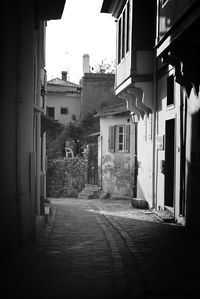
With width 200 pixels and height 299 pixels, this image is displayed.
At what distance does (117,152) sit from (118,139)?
0.69 metres

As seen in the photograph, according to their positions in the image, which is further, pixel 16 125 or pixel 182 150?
pixel 182 150

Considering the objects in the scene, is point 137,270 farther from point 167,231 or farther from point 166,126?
point 166,126

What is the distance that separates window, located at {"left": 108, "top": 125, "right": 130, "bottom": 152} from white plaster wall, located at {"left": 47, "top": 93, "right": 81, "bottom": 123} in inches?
659

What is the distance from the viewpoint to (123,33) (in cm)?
1870

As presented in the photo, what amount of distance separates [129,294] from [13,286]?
1.58 metres

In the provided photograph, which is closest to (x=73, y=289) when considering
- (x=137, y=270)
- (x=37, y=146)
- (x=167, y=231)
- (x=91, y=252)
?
(x=137, y=270)

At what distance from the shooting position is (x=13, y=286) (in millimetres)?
6160

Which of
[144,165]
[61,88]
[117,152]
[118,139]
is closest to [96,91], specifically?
[61,88]

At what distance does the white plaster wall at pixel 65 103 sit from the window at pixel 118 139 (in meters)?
16.7

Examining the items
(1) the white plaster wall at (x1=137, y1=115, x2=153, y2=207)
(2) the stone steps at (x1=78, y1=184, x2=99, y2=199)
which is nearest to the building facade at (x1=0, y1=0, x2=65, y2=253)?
(1) the white plaster wall at (x1=137, y1=115, x2=153, y2=207)

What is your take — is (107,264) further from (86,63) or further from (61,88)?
(86,63)

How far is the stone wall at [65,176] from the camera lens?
28.8 m

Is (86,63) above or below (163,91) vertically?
above

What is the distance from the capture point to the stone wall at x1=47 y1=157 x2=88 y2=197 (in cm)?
2881
